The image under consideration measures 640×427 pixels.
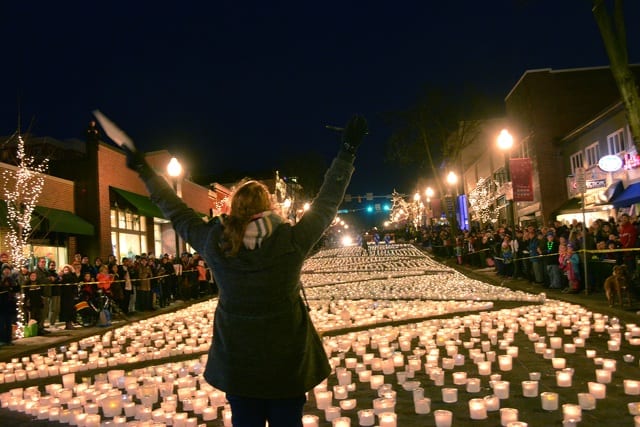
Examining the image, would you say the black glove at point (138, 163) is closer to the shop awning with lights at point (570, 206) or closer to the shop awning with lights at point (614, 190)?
the shop awning with lights at point (614, 190)

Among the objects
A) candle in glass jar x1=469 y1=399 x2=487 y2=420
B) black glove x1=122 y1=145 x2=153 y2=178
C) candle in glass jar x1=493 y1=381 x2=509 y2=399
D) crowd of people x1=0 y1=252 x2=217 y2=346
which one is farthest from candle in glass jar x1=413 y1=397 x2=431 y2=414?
crowd of people x1=0 y1=252 x2=217 y2=346

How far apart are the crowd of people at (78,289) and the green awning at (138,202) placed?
281 inches

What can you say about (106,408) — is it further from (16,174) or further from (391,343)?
(16,174)

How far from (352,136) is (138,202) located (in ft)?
87.7

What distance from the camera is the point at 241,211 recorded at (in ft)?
9.73

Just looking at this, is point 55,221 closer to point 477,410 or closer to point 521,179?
point 521,179

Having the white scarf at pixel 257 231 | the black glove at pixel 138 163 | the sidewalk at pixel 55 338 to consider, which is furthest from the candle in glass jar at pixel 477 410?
the sidewalk at pixel 55 338

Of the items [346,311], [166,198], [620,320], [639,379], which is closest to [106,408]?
[166,198]

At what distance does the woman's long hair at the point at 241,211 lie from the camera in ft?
9.52

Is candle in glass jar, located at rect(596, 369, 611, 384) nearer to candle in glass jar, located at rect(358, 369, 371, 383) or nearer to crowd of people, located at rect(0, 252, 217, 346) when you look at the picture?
candle in glass jar, located at rect(358, 369, 371, 383)

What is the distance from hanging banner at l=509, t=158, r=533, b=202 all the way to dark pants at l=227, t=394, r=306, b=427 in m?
22.6

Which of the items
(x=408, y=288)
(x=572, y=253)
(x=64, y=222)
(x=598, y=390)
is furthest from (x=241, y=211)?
(x=64, y=222)

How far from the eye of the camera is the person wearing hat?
55.8 feet

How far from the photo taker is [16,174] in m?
20.2
